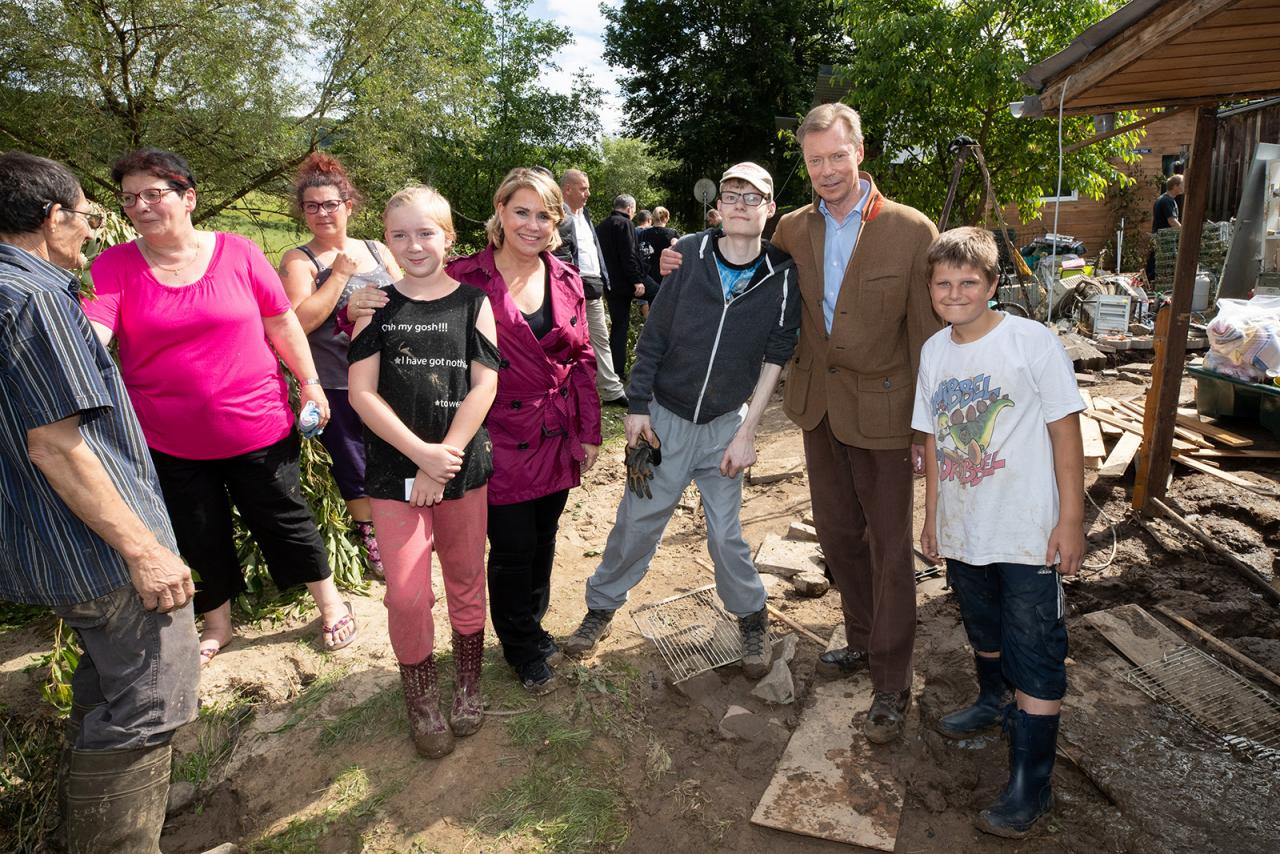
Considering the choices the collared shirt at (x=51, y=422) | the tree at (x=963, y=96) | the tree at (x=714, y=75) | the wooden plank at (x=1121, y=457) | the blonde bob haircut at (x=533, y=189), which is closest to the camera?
the collared shirt at (x=51, y=422)

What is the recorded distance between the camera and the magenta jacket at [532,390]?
9.72 feet

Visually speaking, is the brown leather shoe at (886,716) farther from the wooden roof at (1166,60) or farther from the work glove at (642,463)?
the wooden roof at (1166,60)

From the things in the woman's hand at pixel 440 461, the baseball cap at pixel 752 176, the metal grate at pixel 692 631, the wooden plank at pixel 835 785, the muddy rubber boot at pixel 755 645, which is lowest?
the wooden plank at pixel 835 785

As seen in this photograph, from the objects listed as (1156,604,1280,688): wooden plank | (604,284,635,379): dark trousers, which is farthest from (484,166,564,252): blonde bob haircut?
(604,284,635,379): dark trousers

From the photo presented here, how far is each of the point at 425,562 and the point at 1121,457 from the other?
17.1ft

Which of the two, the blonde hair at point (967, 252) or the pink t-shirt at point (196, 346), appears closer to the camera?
the blonde hair at point (967, 252)

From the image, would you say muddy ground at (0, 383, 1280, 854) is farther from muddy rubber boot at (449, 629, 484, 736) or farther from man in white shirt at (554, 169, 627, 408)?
man in white shirt at (554, 169, 627, 408)

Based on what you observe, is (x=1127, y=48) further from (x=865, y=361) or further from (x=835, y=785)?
(x=835, y=785)

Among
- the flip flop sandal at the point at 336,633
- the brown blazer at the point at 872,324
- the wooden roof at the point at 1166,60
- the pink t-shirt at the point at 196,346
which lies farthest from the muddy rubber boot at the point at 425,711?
the wooden roof at the point at 1166,60

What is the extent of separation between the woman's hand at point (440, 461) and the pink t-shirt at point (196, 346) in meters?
0.94

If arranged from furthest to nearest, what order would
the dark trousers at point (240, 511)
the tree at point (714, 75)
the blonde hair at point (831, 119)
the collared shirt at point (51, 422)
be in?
1. the tree at point (714, 75)
2. the dark trousers at point (240, 511)
3. the blonde hair at point (831, 119)
4. the collared shirt at point (51, 422)

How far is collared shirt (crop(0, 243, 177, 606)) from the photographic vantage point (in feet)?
6.41

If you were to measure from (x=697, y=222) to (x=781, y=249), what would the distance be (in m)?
21.8

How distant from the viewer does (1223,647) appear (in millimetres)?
3578
